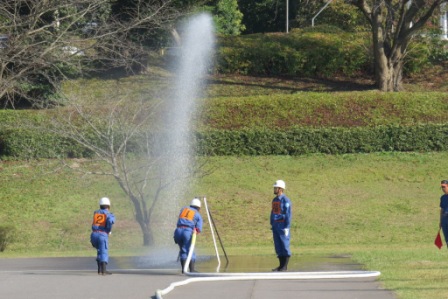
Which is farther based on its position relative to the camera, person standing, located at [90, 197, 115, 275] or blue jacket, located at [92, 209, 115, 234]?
blue jacket, located at [92, 209, 115, 234]

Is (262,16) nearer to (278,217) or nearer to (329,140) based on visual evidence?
A: (329,140)

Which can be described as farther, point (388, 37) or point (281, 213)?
point (388, 37)

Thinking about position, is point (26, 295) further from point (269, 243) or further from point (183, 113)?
point (183, 113)

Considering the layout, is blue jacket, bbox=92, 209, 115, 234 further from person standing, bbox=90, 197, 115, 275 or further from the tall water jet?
the tall water jet

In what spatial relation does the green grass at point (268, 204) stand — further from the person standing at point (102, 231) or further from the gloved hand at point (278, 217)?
the person standing at point (102, 231)

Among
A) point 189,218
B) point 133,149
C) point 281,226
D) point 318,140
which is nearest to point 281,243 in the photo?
point 281,226

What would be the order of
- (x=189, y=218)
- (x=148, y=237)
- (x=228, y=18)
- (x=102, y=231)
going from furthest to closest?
1. (x=228, y=18)
2. (x=148, y=237)
3. (x=102, y=231)
4. (x=189, y=218)

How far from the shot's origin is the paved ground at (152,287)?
1359 centimetres

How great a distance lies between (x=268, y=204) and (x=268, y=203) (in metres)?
0.14

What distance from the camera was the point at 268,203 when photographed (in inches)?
1177

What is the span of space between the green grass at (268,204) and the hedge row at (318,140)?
1.59 feet

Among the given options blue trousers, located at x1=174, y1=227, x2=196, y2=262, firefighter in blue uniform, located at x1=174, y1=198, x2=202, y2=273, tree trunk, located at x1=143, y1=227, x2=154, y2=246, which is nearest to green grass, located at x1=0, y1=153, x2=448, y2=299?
tree trunk, located at x1=143, y1=227, x2=154, y2=246

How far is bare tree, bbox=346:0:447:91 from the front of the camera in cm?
3884

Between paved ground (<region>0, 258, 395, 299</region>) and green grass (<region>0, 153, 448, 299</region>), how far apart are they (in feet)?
18.2
